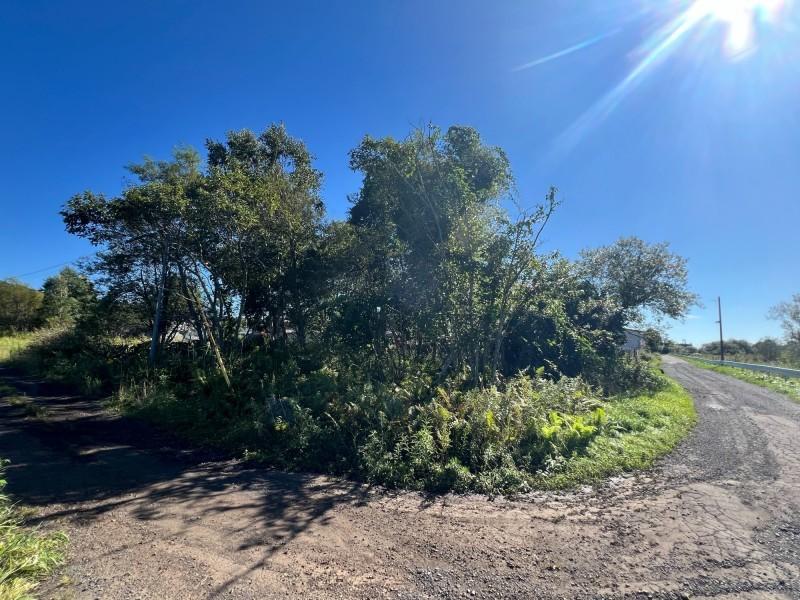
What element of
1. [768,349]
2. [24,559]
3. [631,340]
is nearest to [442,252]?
[24,559]

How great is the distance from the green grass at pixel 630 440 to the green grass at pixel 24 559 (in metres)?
4.93

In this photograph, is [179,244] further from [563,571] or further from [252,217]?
[563,571]

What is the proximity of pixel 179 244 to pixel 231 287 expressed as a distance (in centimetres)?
174

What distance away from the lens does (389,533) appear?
365cm

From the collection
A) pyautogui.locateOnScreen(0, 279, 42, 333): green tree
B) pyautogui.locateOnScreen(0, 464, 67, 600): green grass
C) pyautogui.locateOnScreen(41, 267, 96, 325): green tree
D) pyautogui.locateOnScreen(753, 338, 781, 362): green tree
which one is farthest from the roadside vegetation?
pyautogui.locateOnScreen(753, 338, 781, 362): green tree

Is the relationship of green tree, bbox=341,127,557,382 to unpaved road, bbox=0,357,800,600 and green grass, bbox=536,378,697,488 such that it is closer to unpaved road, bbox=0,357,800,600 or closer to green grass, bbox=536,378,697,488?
green grass, bbox=536,378,697,488

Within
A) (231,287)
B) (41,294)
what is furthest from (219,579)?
(41,294)

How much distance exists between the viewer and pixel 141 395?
895 cm

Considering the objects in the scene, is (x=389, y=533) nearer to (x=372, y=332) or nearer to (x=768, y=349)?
(x=372, y=332)

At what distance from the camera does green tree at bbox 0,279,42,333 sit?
27.0m

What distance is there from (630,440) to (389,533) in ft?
17.2

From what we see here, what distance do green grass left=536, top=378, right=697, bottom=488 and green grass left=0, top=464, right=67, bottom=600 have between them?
16.2 ft

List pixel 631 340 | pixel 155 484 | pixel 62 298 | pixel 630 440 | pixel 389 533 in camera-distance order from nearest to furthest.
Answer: pixel 389 533 → pixel 155 484 → pixel 630 440 → pixel 631 340 → pixel 62 298

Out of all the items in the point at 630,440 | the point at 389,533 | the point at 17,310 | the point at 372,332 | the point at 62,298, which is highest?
the point at 62,298
